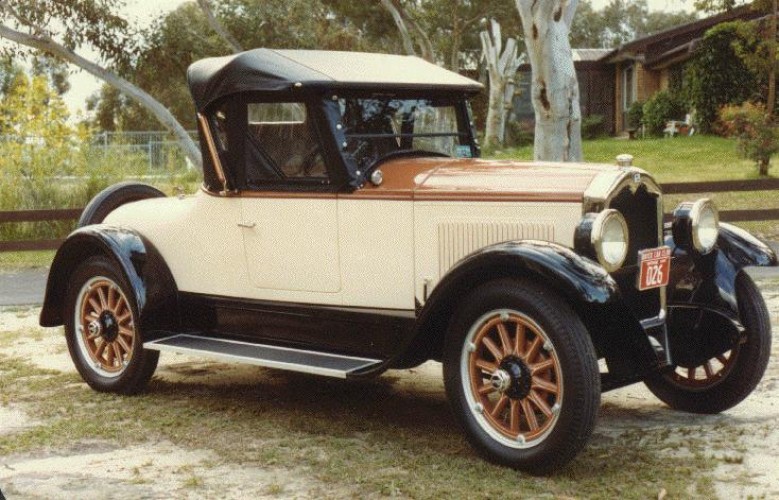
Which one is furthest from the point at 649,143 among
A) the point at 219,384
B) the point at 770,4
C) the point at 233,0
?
the point at 219,384

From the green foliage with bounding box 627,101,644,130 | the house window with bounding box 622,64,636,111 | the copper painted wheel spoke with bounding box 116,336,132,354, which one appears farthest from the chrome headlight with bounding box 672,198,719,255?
the house window with bounding box 622,64,636,111

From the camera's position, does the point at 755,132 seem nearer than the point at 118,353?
No

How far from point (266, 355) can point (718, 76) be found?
27.9 m

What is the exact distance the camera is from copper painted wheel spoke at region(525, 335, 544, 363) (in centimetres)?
529

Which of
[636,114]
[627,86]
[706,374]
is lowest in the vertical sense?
[706,374]

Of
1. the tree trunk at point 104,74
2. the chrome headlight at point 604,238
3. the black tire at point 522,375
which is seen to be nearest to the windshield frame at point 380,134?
the black tire at point 522,375

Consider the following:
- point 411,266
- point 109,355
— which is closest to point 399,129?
point 411,266

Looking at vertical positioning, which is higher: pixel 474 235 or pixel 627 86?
pixel 627 86

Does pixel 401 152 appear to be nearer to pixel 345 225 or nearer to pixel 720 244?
pixel 345 225

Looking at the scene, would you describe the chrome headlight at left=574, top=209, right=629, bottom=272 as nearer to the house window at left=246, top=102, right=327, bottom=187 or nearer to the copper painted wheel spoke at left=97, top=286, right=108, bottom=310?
the house window at left=246, top=102, right=327, bottom=187

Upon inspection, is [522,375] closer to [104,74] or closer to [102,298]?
[102,298]

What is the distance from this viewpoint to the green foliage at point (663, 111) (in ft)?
117

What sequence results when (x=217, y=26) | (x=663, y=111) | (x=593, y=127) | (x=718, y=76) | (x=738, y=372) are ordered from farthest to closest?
(x=593, y=127), (x=663, y=111), (x=718, y=76), (x=217, y=26), (x=738, y=372)

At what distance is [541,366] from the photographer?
528cm
